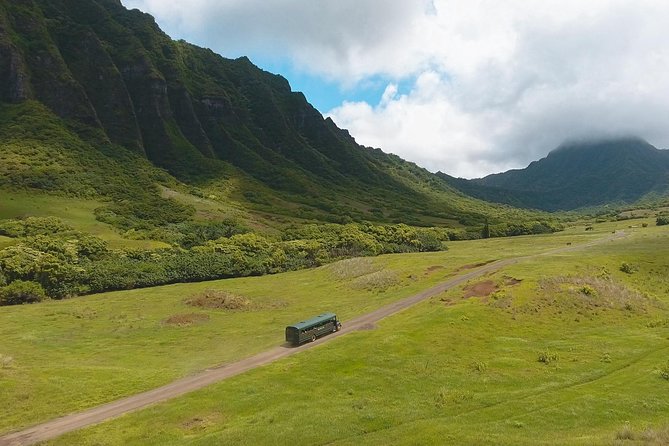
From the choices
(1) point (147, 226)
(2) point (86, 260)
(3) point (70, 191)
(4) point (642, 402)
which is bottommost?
(4) point (642, 402)

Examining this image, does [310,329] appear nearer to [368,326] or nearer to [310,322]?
[310,322]

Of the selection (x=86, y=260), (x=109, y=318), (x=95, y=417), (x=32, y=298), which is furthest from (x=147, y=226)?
(x=95, y=417)

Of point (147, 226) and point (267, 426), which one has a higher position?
point (147, 226)

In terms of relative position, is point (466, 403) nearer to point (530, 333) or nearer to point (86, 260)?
point (530, 333)

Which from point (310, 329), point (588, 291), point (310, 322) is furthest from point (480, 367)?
point (588, 291)

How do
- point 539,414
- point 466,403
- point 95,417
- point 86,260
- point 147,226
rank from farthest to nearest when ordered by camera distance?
point 147,226
point 86,260
point 95,417
point 466,403
point 539,414

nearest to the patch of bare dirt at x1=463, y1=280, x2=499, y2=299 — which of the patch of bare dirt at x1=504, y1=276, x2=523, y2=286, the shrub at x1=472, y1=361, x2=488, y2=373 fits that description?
the patch of bare dirt at x1=504, y1=276, x2=523, y2=286

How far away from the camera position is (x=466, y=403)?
33.6 m

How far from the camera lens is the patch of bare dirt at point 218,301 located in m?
78.6

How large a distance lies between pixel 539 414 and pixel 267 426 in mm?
18387

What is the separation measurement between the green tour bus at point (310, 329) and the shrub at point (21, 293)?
59796 millimetres

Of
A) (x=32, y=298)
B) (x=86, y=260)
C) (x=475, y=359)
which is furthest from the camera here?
(x=86, y=260)

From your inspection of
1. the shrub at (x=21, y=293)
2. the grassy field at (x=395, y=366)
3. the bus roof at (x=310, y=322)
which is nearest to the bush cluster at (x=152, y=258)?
the shrub at (x=21, y=293)

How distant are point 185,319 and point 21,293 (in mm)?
37285
